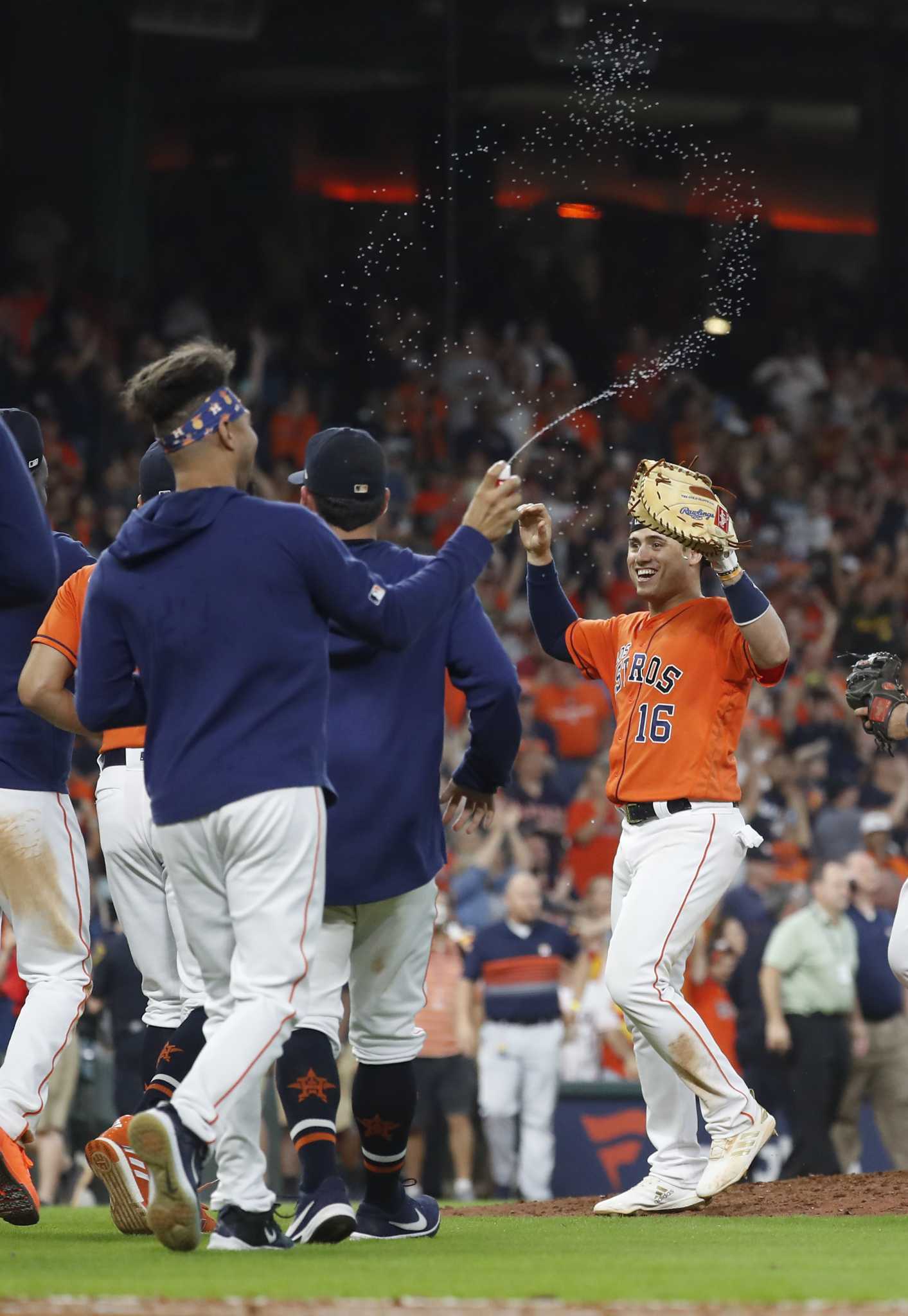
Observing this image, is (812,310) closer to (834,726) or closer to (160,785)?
(834,726)

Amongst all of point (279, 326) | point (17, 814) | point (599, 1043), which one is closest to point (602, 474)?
point (279, 326)

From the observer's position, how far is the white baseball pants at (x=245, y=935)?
441cm

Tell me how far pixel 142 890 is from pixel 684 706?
5.79 feet

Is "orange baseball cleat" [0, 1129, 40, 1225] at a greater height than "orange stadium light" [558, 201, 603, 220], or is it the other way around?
"orange stadium light" [558, 201, 603, 220]

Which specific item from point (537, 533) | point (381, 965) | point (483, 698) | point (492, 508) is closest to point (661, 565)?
point (537, 533)

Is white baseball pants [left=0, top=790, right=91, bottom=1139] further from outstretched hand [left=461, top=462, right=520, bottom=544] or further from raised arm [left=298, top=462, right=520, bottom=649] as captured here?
outstretched hand [left=461, top=462, right=520, bottom=544]

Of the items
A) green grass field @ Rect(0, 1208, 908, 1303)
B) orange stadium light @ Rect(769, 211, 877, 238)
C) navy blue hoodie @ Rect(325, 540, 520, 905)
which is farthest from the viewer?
orange stadium light @ Rect(769, 211, 877, 238)

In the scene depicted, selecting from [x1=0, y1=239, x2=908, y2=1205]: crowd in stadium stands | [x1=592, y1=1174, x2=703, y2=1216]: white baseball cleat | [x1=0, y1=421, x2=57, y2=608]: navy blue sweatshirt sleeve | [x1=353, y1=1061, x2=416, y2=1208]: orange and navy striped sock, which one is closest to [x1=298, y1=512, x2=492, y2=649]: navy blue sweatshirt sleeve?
[x1=0, y1=421, x2=57, y2=608]: navy blue sweatshirt sleeve

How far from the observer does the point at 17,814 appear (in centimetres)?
556

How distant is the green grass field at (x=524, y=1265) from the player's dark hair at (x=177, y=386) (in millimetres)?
1963

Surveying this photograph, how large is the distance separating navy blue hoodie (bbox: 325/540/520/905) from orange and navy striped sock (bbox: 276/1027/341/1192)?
38 centimetres

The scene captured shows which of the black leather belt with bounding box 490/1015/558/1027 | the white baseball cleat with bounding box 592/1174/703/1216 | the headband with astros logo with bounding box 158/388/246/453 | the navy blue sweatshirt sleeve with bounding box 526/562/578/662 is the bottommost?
the black leather belt with bounding box 490/1015/558/1027

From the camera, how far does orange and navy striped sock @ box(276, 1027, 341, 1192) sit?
16.2ft

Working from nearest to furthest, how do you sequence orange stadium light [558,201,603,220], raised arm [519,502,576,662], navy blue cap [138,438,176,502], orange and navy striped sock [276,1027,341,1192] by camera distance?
orange and navy striped sock [276,1027,341,1192]
navy blue cap [138,438,176,502]
raised arm [519,502,576,662]
orange stadium light [558,201,603,220]
